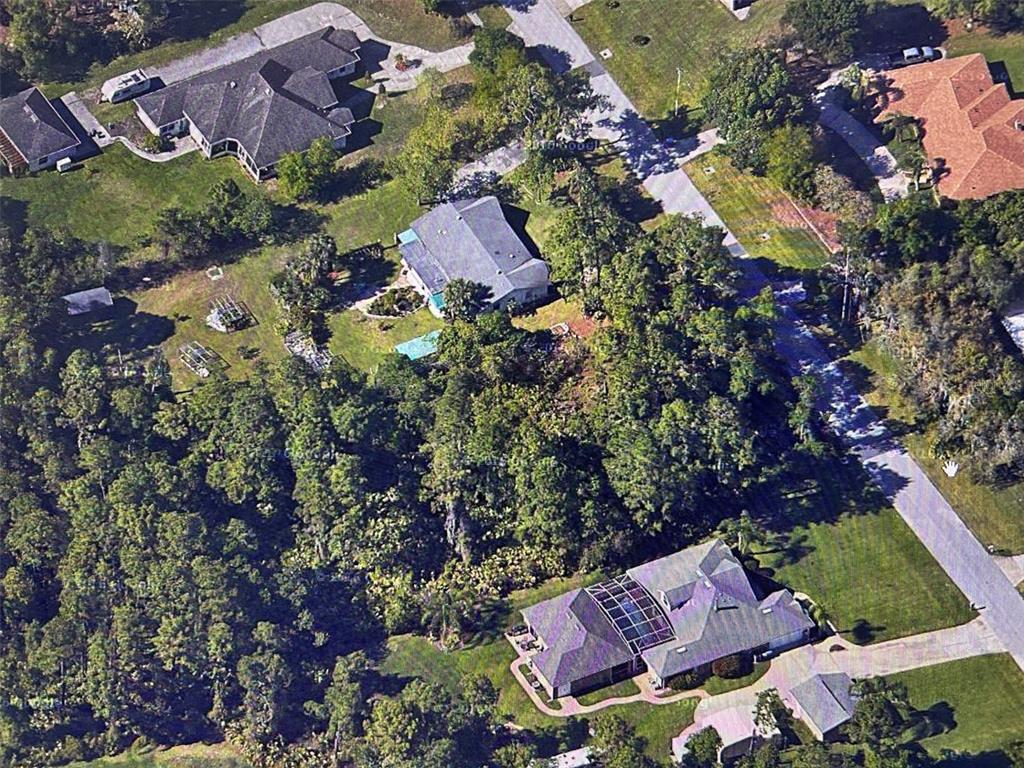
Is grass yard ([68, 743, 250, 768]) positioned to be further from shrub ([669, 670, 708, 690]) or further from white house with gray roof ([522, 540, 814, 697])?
shrub ([669, 670, 708, 690])

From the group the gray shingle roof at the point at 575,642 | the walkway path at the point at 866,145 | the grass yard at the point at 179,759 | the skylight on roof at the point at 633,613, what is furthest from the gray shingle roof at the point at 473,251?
the grass yard at the point at 179,759

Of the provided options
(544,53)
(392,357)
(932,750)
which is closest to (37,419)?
(392,357)

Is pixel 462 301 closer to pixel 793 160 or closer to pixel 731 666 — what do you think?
pixel 793 160

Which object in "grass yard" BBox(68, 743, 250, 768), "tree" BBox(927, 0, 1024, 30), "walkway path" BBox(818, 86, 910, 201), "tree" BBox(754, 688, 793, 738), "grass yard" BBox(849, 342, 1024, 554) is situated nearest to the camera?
"tree" BBox(754, 688, 793, 738)

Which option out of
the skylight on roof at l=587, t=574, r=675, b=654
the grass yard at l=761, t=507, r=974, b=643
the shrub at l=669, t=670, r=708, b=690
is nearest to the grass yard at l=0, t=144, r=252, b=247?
the skylight on roof at l=587, t=574, r=675, b=654

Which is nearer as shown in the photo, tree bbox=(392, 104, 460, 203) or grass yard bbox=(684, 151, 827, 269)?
grass yard bbox=(684, 151, 827, 269)

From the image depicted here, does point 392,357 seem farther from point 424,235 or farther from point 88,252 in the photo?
point 88,252
